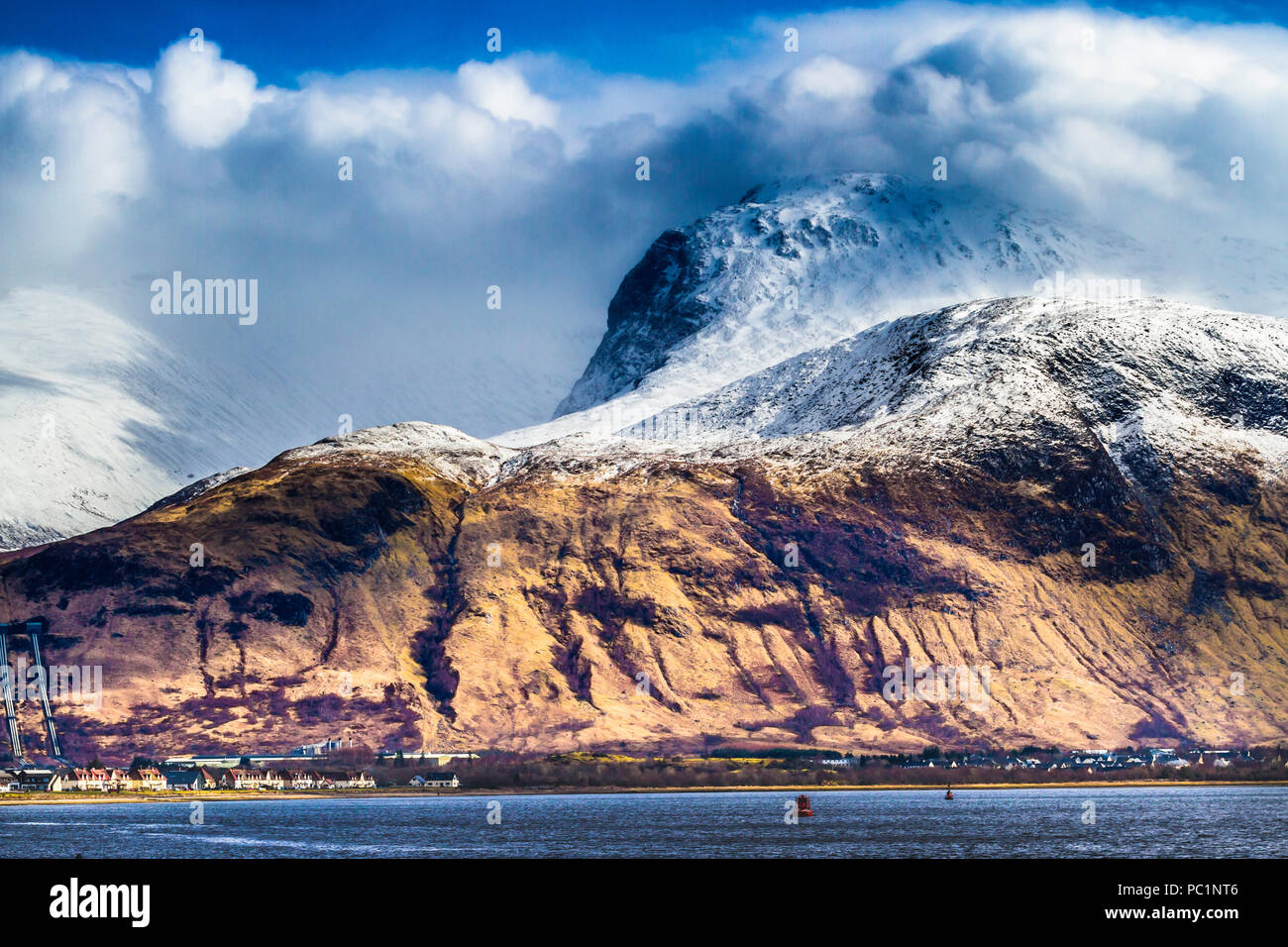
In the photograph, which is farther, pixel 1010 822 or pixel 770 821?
pixel 770 821

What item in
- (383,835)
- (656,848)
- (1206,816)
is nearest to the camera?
(656,848)
